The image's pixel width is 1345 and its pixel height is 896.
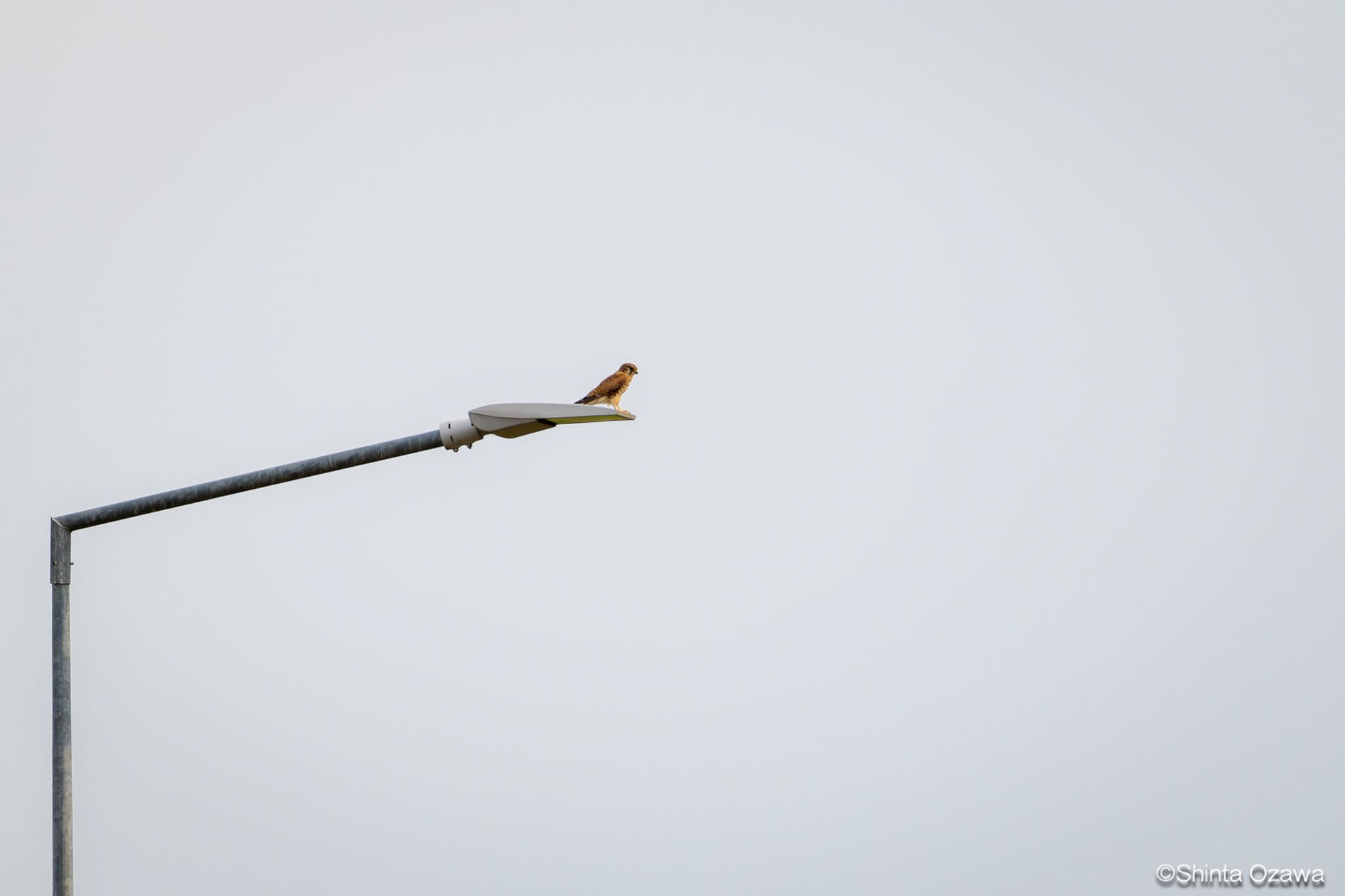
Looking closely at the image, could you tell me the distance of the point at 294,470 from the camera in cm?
1012

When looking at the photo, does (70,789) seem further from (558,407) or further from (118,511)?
(558,407)

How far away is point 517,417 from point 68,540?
3.26m

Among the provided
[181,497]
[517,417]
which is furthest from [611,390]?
[181,497]

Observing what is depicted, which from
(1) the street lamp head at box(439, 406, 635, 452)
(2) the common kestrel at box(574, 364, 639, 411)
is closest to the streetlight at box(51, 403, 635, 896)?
(1) the street lamp head at box(439, 406, 635, 452)

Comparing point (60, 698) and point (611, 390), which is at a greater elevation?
point (611, 390)

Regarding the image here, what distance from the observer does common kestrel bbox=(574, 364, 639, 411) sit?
11.9 m

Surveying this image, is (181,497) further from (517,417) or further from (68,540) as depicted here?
(517,417)

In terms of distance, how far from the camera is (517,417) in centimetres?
1021

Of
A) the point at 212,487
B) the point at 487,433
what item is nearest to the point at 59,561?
the point at 212,487

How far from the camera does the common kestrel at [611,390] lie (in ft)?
39.0

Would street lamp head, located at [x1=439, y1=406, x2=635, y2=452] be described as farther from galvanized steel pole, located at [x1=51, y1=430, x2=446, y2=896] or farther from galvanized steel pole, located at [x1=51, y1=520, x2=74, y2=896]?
galvanized steel pole, located at [x1=51, y1=520, x2=74, y2=896]

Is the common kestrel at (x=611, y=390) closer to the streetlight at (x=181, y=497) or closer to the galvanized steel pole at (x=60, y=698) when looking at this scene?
the streetlight at (x=181, y=497)

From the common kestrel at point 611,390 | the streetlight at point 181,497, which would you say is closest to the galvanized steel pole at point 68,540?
the streetlight at point 181,497

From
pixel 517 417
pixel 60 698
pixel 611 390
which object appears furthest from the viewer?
pixel 611 390
